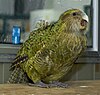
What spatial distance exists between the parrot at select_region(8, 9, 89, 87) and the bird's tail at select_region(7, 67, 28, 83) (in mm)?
74

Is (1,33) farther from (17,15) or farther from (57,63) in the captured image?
(57,63)

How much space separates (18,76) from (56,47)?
256 mm

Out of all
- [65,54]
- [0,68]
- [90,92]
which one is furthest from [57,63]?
[0,68]

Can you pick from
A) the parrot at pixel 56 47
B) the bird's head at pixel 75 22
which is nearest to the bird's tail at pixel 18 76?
the parrot at pixel 56 47

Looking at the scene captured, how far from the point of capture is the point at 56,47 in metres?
1.10

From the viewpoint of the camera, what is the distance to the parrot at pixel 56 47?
3.59ft

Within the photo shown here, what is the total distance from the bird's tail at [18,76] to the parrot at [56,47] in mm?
74

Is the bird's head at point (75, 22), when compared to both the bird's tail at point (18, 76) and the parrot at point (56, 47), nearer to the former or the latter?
the parrot at point (56, 47)

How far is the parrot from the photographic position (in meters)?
1.09

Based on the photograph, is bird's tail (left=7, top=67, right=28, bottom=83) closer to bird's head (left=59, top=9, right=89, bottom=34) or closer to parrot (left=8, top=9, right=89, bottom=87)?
parrot (left=8, top=9, right=89, bottom=87)

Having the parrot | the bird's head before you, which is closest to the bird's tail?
the parrot

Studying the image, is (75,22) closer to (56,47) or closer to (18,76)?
(56,47)

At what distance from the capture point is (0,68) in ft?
4.43

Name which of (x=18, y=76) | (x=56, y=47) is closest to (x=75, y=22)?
(x=56, y=47)
